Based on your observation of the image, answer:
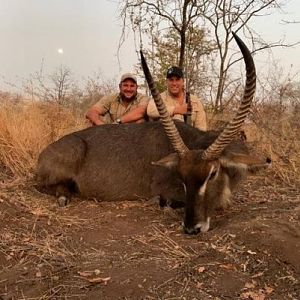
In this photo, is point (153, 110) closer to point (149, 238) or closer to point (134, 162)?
point (134, 162)

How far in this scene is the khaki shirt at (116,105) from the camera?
316 inches

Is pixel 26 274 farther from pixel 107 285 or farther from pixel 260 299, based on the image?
pixel 260 299

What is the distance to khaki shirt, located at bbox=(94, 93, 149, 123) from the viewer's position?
316 inches

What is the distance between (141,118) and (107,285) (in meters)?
4.42

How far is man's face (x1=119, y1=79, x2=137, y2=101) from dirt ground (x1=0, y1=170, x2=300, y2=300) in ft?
8.98

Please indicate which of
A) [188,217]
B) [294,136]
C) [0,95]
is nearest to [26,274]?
[188,217]

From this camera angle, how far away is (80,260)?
13.1ft

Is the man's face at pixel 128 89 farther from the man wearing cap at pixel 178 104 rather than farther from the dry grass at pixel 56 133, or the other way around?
the dry grass at pixel 56 133

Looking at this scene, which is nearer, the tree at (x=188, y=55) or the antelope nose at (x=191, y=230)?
the antelope nose at (x=191, y=230)

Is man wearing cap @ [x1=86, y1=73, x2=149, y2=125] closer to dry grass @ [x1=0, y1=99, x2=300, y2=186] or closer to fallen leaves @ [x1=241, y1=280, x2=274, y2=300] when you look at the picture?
dry grass @ [x1=0, y1=99, x2=300, y2=186]

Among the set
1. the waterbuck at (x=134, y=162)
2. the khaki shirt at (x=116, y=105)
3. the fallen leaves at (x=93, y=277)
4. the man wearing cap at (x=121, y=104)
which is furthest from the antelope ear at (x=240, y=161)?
the khaki shirt at (x=116, y=105)

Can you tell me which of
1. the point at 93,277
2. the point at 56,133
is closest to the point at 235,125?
the point at 93,277

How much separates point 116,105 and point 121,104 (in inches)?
3.4

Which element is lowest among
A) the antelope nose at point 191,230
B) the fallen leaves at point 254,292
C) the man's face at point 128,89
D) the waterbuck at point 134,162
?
the fallen leaves at point 254,292
